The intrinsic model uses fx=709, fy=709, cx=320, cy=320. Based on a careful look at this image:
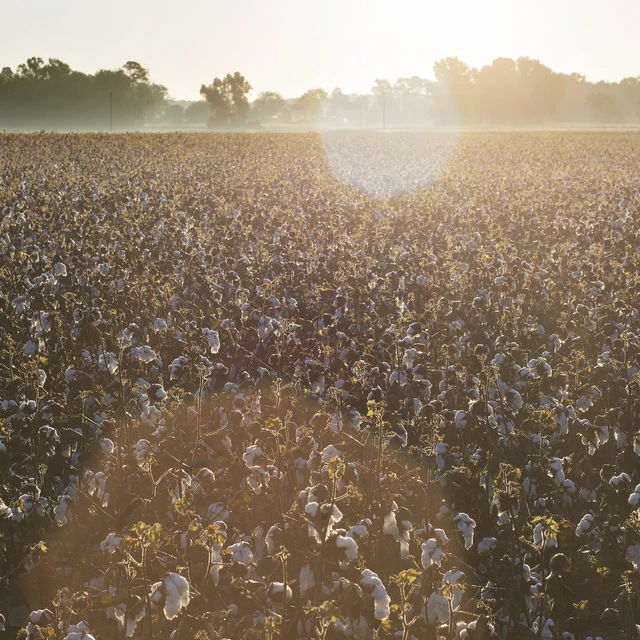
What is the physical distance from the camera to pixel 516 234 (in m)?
15.9

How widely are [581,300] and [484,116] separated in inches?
6338

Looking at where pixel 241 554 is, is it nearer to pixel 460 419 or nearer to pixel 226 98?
pixel 460 419

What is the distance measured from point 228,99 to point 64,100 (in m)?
37.5

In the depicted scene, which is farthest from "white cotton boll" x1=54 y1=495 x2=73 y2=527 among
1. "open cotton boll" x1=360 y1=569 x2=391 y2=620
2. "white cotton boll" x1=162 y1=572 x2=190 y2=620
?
"open cotton boll" x1=360 y1=569 x2=391 y2=620

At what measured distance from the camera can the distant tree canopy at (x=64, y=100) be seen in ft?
401

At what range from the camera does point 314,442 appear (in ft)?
15.8

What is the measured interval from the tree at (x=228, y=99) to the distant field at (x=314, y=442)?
5523 inches

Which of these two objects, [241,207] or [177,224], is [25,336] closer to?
[177,224]

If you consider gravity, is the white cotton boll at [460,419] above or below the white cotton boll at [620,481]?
above

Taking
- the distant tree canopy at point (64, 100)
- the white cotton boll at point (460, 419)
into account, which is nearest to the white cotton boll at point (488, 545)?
the white cotton boll at point (460, 419)

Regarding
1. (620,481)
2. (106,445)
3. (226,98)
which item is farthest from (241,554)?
(226,98)

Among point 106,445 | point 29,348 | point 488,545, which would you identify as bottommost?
point 488,545

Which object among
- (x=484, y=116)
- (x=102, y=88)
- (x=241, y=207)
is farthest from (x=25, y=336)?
(x=484, y=116)

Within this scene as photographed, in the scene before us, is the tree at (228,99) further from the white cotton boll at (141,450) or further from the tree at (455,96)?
the white cotton boll at (141,450)
